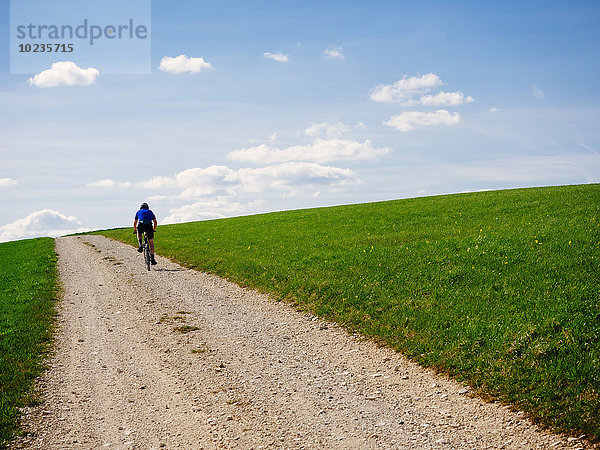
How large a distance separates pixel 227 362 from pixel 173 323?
4.13 metres

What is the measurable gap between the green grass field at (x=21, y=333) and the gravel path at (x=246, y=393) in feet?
1.27

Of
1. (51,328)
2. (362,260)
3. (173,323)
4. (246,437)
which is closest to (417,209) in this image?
(362,260)

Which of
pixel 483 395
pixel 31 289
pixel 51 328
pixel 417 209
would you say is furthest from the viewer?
pixel 417 209

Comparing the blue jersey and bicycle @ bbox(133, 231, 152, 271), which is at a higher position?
the blue jersey

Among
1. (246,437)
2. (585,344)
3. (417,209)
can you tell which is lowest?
(246,437)

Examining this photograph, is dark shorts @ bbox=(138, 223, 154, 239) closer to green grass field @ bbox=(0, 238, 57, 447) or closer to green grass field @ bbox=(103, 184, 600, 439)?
green grass field @ bbox=(103, 184, 600, 439)

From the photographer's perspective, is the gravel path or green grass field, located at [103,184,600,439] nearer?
the gravel path

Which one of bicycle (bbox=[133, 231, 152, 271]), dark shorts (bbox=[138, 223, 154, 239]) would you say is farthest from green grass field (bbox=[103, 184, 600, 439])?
dark shorts (bbox=[138, 223, 154, 239])

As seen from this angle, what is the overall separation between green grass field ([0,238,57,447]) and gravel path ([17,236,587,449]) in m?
0.39

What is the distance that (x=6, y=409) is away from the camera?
817 cm

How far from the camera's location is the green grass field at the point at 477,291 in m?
8.32

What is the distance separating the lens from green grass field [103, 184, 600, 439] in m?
8.32

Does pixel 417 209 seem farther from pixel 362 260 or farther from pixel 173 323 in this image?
pixel 173 323

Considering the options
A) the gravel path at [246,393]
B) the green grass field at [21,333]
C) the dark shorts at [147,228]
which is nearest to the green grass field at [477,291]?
the gravel path at [246,393]
